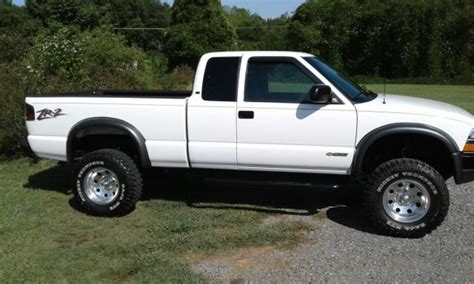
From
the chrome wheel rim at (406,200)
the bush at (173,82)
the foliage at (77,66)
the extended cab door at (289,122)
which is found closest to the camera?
the chrome wheel rim at (406,200)

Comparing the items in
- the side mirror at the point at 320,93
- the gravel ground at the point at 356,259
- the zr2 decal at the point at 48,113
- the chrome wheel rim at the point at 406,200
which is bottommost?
the gravel ground at the point at 356,259

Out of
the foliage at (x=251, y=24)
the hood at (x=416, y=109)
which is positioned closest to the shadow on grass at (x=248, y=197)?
the hood at (x=416, y=109)

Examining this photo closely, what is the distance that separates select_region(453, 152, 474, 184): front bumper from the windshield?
3.65 feet

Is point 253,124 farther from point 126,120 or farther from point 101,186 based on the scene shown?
point 101,186

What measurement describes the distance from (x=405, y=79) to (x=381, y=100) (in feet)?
81.6

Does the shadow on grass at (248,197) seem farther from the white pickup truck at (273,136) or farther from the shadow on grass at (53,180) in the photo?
the white pickup truck at (273,136)

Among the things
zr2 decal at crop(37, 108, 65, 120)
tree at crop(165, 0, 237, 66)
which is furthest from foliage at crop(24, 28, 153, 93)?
tree at crop(165, 0, 237, 66)

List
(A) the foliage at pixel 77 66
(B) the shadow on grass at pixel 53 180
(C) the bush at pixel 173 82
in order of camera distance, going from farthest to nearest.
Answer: (C) the bush at pixel 173 82 → (A) the foliage at pixel 77 66 → (B) the shadow on grass at pixel 53 180

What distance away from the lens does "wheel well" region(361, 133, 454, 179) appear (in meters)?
5.73

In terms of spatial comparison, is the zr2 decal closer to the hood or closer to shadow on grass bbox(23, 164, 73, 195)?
shadow on grass bbox(23, 164, 73, 195)

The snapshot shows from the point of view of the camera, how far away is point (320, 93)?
18.4 ft

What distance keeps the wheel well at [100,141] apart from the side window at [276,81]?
1.48m

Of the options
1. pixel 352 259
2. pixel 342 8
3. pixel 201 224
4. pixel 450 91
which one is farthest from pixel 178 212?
pixel 342 8

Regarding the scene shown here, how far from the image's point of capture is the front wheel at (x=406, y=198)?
5508mm
